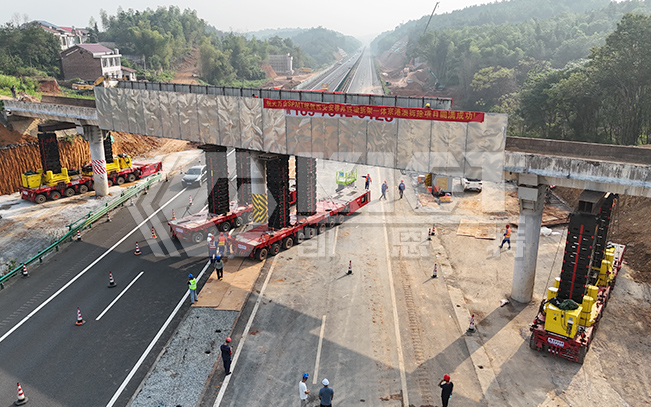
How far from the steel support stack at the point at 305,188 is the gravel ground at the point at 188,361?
1084 centimetres

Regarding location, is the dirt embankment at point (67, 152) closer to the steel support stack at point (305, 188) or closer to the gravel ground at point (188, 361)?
the steel support stack at point (305, 188)

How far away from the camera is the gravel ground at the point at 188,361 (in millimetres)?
16000

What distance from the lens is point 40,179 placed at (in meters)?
37.3

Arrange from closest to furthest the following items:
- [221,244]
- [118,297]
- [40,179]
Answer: [118,297] < [221,244] < [40,179]

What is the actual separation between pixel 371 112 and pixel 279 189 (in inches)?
310

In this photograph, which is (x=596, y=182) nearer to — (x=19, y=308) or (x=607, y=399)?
(x=607, y=399)

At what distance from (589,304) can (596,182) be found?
4.72m

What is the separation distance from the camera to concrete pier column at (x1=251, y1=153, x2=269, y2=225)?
27.8 m

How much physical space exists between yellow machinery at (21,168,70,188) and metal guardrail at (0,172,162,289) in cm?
511

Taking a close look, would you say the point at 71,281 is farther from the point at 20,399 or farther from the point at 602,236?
the point at 602,236

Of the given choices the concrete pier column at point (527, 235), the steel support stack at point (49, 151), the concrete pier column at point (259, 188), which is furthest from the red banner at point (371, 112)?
the steel support stack at point (49, 151)

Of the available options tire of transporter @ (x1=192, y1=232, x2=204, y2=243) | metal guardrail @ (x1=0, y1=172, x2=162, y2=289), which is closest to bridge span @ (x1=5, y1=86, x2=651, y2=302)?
tire of transporter @ (x1=192, y1=232, x2=204, y2=243)

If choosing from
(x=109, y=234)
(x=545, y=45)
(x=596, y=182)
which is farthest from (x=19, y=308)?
Answer: (x=545, y=45)

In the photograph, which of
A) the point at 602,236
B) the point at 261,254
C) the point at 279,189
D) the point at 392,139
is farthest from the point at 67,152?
the point at 602,236
